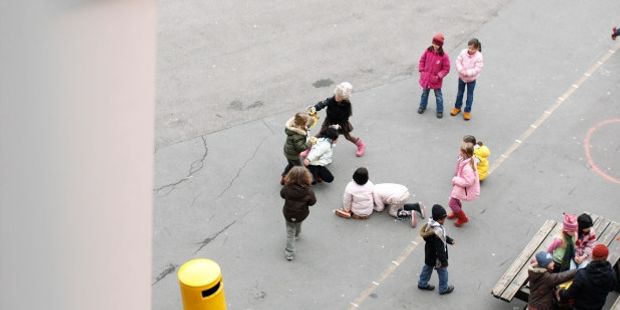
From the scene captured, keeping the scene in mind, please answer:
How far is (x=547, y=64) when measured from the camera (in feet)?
47.8

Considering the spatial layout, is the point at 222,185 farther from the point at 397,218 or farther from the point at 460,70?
the point at 460,70

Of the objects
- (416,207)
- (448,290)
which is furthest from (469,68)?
(448,290)

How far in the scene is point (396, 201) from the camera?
36.5ft

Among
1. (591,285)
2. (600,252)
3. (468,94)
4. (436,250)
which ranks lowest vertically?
(468,94)

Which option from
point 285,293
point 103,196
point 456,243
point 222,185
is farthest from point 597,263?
point 103,196

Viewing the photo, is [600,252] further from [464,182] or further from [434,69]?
[434,69]

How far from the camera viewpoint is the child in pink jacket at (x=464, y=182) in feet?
34.8

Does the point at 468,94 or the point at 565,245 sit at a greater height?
the point at 565,245

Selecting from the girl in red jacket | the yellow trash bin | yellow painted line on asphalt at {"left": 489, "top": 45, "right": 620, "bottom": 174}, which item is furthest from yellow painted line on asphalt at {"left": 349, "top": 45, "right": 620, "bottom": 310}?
the yellow trash bin

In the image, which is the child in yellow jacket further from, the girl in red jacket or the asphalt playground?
the girl in red jacket

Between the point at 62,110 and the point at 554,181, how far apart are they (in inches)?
370

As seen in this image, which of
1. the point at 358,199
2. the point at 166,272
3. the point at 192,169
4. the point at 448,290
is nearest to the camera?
the point at 448,290

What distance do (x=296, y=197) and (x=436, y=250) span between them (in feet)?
5.25

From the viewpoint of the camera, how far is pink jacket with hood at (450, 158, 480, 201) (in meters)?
10.6
